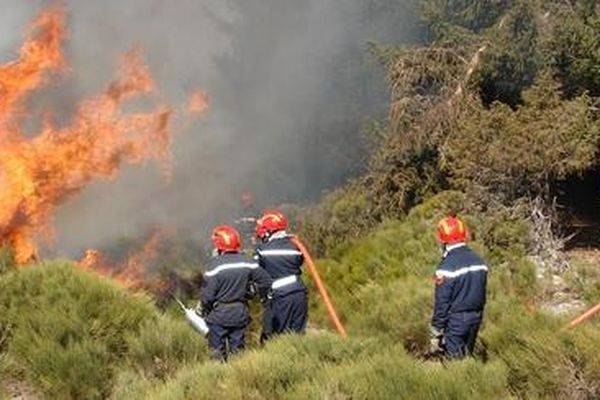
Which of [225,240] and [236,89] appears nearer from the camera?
[225,240]

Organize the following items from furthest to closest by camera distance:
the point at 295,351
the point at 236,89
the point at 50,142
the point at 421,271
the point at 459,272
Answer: the point at 236,89 → the point at 50,142 → the point at 421,271 → the point at 459,272 → the point at 295,351

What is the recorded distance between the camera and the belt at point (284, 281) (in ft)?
29.8

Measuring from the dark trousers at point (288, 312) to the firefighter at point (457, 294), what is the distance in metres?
1.67

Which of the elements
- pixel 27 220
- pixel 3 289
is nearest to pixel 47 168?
pixel 27 220

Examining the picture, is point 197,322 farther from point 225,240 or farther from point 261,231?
point 261,231

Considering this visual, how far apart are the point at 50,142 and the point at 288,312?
12.0m

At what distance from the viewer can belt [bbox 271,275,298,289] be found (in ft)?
29.8

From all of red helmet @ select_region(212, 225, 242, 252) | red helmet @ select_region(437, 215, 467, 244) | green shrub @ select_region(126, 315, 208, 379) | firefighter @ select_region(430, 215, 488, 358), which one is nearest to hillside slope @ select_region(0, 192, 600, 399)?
green shrub @ select_region(126, 315, 208, 379)

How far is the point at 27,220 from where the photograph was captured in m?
18.1

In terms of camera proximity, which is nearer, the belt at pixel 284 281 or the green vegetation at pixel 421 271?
the green vegetation at pixel 421 271

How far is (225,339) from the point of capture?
8.66m

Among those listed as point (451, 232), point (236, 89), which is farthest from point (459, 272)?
point (236, 89)

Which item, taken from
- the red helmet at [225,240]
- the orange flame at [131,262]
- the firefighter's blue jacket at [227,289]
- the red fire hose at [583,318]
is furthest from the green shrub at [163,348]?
the orange flame at [131,262]

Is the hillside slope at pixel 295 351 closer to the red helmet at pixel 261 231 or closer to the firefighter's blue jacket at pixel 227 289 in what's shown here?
the firefighter's blue jacket at pixel 227 289
